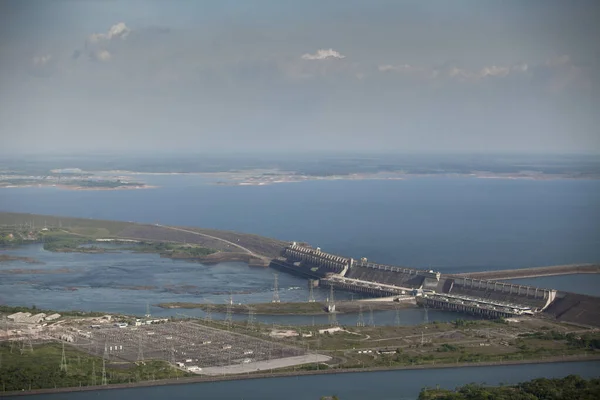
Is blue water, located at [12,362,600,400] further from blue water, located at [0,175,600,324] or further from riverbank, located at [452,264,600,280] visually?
riverbank, located at [452,264,600,280]

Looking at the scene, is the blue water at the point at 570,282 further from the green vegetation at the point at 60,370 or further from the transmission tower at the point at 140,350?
the green vegetation at the point at 60,370

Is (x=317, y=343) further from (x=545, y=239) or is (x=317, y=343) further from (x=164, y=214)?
(x=164, y=214)

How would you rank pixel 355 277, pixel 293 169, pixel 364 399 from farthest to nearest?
pixel 293 169 → pixel 355 277 → pixel 364 399

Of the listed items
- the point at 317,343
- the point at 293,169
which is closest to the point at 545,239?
the point at 317,343

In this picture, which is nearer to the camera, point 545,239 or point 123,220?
point 545,239

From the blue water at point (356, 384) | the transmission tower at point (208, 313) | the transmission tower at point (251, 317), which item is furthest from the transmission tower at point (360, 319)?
the blue water at point (356, 384)

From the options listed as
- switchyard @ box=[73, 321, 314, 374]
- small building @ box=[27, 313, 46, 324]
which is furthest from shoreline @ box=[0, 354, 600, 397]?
small building @ box=[27, 313, 46, 324]
